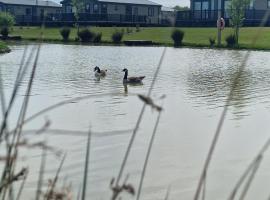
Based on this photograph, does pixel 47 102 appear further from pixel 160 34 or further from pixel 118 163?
pixel 160 34

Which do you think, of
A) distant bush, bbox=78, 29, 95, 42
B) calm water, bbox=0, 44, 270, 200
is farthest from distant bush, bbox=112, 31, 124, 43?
calm water, bbox=0, 44, 270, 200

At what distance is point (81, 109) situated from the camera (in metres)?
14.0

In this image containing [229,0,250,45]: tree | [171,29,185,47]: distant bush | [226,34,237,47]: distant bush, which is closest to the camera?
[226,34,237,47]: distant bush

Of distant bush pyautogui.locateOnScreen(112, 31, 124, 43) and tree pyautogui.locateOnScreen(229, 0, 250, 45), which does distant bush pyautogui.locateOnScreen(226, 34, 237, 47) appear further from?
distant bush pyautogui.locateOnScreen(112, 31, 124, 43)

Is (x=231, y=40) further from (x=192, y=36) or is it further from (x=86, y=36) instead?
(x=86, y=36)

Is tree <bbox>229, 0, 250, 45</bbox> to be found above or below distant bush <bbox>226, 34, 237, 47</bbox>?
above

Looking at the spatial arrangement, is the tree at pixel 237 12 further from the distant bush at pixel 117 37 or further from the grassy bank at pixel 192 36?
the distant bush at pixel 117 37

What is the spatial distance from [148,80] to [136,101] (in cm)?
669

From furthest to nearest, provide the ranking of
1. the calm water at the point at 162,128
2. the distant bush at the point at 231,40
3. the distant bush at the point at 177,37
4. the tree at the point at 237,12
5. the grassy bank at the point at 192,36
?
the tree at the point at 237,12
the distant bush at the point at 177,37
the grassy bank at the point at 192,36
the distant bush at the point at 231,40
the calm water at the point at 162,128

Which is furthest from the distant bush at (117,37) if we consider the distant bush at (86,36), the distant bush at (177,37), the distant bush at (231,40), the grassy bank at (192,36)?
the distant bush at (231,40)

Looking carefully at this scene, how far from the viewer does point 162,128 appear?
11.6 metres

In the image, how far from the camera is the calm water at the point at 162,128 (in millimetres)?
7820

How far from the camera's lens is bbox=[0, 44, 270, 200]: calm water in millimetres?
7820

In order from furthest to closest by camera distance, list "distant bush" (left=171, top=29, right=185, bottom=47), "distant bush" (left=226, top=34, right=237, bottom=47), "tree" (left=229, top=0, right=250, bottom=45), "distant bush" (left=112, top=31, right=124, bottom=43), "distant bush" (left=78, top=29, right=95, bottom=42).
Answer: "distant bush" (left=78, top=29, right=95, bottom=42) → "distant bush" (left=112, top=31, right=124, bottom=43) → "tree" (left=229, top=0, right=250, bottom=45) → "distant bush" (left=171, top=29, right=185, bottom=47) → "distant bush" (left=226, top=34, right=237, bottom=47)
